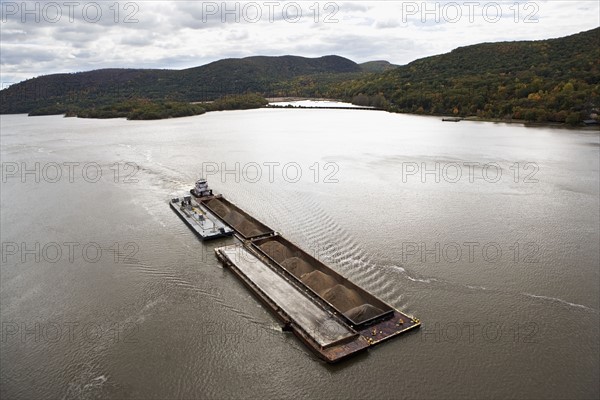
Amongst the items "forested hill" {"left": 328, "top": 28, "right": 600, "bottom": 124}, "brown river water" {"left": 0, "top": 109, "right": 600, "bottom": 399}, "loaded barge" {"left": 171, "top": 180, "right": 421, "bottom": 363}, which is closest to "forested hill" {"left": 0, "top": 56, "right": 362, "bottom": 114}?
"forested hill" {"left": 328, "top": 28, "right": 600, "bottom": 124}

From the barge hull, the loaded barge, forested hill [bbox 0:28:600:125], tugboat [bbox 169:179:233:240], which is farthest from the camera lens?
forested hill [bbox 0:28:600:125]

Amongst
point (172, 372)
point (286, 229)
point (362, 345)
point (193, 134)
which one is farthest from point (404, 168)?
point (193, 134)

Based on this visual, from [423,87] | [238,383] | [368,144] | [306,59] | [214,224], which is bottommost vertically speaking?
[238,383]

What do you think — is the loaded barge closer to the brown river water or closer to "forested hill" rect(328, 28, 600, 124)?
the brown river water

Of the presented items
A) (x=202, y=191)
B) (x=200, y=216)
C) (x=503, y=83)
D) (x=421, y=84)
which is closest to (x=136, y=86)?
(x=421, y=84)

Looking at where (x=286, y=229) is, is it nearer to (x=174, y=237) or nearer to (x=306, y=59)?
(x=174, y=237)

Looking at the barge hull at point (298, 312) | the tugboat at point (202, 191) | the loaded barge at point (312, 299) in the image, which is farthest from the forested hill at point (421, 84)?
the barge hull at point (298, 312)

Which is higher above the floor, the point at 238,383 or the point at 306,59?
the point at 306,59
